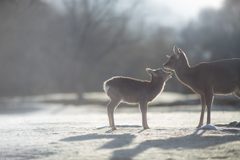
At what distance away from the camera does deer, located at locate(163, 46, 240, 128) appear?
9.59m

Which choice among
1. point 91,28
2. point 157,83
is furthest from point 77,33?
point 157,83

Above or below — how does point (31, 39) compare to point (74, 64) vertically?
above

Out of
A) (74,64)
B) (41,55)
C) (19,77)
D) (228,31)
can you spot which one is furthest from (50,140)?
(19,77)

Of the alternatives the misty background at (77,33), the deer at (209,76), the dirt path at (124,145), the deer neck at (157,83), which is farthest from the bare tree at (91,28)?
the dirt path at (124,145)

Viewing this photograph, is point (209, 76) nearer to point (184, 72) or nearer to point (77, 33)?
point (184, 72)

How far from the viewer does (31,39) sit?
33.4m

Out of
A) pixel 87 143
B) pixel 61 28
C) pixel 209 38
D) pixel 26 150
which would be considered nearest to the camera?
pixel 26 150

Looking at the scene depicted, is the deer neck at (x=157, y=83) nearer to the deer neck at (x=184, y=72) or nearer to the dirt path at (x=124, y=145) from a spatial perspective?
the deer neck at (x=184, y=72)

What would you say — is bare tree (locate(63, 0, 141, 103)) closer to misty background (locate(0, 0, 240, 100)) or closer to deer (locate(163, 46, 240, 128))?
misty background (locate(0, 0, 240, 100))

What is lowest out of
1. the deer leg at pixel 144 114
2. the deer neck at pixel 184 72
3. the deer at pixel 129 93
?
the deer leg at pixel 144 114

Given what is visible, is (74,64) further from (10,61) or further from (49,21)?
(10,61)

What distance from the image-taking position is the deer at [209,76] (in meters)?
9.59

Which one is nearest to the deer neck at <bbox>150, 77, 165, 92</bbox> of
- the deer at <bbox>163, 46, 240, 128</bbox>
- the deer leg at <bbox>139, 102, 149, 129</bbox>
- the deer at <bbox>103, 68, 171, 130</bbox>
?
the deer at <bbox>103, 68, 171, 130</bbox>

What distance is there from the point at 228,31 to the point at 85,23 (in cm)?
1583
